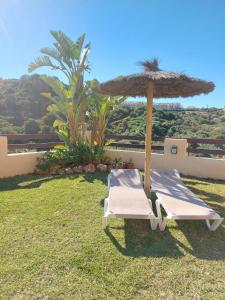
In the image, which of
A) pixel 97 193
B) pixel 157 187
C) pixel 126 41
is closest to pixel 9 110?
pixel 126 41

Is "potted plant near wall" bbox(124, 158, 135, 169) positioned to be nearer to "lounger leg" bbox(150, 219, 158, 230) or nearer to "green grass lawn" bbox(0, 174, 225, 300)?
"green grass lawn" bbox(0, 174, 225, 300)

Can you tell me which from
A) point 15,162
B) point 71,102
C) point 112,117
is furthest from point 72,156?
point 112,117

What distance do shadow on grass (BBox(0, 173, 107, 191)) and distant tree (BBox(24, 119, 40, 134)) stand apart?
23.3 feet

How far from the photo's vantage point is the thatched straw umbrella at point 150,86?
5293 millimetres

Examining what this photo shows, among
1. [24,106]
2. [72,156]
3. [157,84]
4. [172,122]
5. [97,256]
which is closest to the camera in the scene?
[97,256]

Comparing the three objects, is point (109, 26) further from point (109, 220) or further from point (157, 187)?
point (109, 220)

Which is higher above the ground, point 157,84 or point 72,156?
point 157,84

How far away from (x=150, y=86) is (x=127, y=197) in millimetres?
2545

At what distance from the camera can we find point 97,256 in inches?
150

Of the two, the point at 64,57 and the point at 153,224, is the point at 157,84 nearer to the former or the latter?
the point at 153,224

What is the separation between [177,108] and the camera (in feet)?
55.3

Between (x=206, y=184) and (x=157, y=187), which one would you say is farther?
(x=206, y=184)

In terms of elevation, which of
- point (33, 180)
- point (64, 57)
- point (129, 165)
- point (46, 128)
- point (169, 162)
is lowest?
point (33, 180)

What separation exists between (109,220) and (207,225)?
5.75ft
